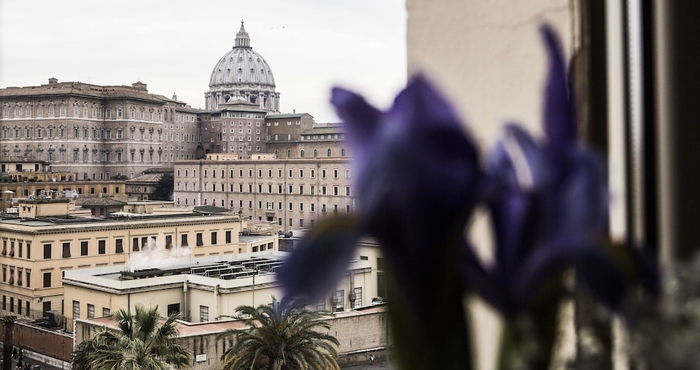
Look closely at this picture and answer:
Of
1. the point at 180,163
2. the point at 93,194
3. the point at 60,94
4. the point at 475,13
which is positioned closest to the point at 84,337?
the point at 475,13

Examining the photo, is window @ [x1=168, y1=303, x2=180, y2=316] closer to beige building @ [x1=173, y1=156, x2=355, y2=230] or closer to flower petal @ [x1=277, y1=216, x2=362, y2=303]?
flower petal @ [x1=277, y1=216, x2=362, y2=303]

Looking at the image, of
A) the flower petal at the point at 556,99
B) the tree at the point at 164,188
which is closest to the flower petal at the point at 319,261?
the flower petal at the point at 556,99

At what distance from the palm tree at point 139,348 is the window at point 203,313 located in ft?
9.46

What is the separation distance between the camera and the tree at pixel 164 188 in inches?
1109

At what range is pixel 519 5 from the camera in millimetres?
576

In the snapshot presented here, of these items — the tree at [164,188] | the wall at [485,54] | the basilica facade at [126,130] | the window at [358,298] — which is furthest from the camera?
the basilica facade at [126,130]

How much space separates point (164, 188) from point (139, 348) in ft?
76.7

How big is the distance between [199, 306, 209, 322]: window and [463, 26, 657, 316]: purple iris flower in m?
8.96

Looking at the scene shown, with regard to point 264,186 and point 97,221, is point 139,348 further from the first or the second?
point 264,186

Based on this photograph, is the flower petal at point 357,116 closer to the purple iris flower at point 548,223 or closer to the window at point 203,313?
the purple iris flower at point 548,223

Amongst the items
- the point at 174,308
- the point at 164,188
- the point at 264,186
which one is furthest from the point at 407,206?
the point at 164,188

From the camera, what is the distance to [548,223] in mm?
396

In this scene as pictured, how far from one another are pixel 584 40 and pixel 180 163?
26.4m

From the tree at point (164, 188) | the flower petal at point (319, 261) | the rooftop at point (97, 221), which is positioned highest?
the tree at point (164, 188)
